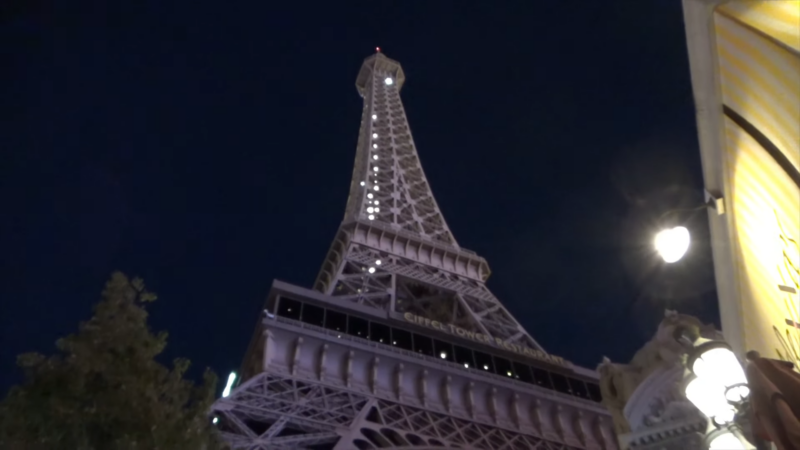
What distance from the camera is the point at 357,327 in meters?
32.5

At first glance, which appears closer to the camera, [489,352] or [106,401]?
[106,401]

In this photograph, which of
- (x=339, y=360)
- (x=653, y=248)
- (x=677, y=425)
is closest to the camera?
(x=677, y=425)

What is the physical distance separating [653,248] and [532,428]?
24979 mm

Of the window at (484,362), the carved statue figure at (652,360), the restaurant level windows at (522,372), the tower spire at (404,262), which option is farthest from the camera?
the tower spire at (404,262)

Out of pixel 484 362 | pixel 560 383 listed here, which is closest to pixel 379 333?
pixel 484 362

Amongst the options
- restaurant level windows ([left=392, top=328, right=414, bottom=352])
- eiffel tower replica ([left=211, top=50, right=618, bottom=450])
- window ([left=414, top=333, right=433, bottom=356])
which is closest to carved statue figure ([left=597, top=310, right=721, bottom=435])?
eiffel tower replica ([left=211, top=50, right=618, bottom=450])

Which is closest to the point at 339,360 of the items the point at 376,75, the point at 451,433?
the point at 451,433

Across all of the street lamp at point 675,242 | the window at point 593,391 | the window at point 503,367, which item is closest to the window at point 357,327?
the window at point 503,367

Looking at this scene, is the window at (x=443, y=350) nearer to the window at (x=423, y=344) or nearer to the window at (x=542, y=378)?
the window at (x=423, y=344)

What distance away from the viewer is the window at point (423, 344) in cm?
3317

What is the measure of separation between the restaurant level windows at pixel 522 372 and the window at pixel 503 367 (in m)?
0.25

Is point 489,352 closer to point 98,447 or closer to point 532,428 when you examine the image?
point 532,428

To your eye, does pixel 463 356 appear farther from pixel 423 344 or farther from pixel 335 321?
pixel 335 321

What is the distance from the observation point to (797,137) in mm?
6012
